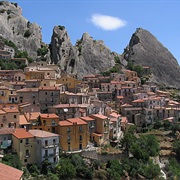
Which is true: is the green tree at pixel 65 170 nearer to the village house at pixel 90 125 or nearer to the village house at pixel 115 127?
the village house at pixel 90 125

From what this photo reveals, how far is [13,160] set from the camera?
3778 centimetres

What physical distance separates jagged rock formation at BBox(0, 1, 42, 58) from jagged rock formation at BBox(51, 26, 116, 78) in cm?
755

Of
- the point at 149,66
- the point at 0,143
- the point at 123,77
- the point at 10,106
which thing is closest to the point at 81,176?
the point at 0,143

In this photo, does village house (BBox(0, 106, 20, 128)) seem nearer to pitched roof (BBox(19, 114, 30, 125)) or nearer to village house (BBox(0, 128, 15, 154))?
pitched roof (BBox(19, 114, 30, 125))

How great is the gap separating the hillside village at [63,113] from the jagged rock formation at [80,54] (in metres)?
14.1

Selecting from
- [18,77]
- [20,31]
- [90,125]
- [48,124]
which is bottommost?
[90,125]

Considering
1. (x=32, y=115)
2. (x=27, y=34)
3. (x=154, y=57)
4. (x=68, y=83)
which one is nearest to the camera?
(x=32, y=115)

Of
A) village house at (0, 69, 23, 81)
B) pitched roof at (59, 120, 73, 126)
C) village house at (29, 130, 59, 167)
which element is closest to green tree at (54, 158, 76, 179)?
village house at (29, 130, 59, 167)

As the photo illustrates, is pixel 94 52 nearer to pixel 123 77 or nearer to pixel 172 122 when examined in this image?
pixel 123 77

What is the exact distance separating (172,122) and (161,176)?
2001 centimetres

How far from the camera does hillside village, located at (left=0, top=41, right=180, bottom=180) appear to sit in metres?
41.2

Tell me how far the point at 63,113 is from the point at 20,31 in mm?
59567

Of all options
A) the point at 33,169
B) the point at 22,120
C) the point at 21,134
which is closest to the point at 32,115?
the point at 22,120

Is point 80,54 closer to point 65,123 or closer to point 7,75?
point 7,75
